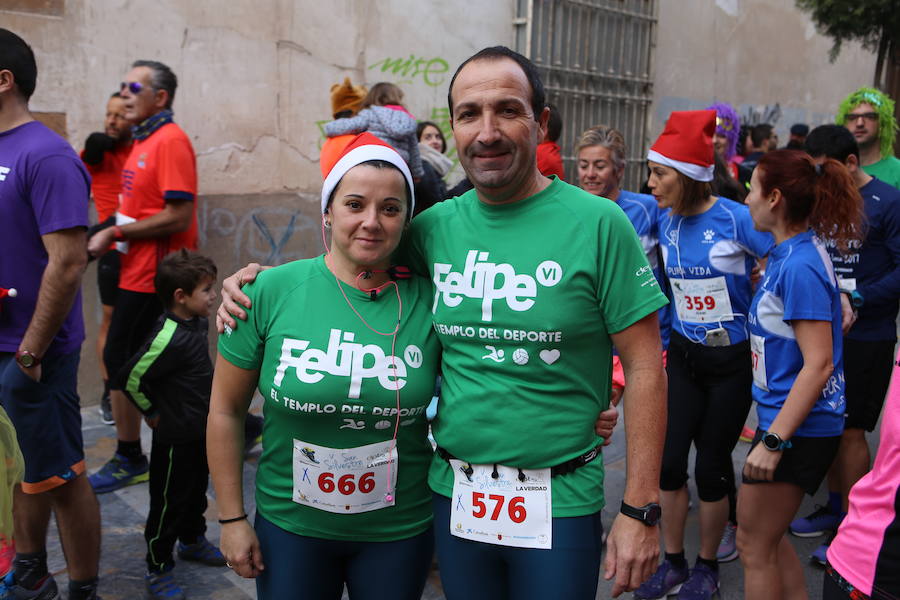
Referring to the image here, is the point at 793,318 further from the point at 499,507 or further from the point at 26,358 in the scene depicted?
the point at 26,358

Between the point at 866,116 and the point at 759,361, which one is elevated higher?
the point at 866,116

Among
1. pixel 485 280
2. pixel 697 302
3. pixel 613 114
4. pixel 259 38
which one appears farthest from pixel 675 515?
pixel 613 114

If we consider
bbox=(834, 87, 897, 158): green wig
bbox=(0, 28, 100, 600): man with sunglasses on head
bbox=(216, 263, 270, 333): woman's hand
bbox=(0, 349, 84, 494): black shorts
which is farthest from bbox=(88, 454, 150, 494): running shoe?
bbox=(834, 87, 897, 158): green wig

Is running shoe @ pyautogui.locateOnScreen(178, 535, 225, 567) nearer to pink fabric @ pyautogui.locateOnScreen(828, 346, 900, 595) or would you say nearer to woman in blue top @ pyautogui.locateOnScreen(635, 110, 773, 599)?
woman in blue top @ pyautogui.locateOnScreen(635, 110, 773, 599)

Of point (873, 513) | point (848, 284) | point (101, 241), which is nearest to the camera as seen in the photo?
point (873, 513)

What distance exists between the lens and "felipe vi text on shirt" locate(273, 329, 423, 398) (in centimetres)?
205

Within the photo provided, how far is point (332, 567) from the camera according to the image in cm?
219

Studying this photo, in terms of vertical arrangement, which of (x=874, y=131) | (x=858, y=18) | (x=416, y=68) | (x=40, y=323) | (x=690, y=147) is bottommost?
(x=40, y=323)

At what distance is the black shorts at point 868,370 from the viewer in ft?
13.3

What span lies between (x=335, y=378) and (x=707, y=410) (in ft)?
6.35

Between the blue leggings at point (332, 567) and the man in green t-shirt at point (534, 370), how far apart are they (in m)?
0.19

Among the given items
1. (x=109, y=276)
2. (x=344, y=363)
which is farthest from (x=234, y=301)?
(x=109, y=276)

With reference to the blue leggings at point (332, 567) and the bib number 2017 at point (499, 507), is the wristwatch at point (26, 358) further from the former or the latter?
the bib number 2017 at point (499, 507)

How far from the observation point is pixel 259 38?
5902 mm
